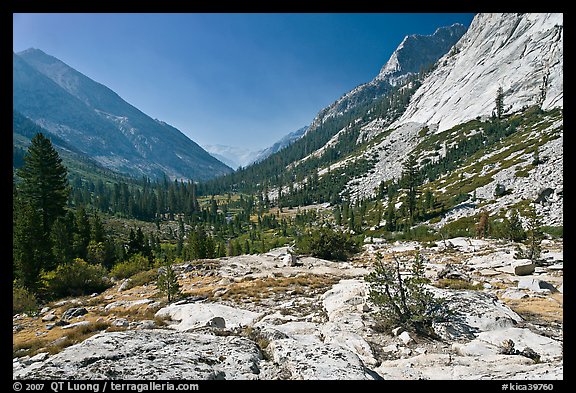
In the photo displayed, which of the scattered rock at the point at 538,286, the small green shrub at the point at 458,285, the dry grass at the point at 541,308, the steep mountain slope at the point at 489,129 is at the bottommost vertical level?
the small green shrub at the point at 458,285

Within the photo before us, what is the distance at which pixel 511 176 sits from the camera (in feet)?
216

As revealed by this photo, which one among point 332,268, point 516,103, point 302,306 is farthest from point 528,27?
point 302,306

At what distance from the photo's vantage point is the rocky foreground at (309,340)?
4676 millimetres

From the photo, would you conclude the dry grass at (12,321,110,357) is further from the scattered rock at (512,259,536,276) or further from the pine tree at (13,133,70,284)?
the pine tree at (13,133,70,284)

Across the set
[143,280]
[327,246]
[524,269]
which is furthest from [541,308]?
[143,280]

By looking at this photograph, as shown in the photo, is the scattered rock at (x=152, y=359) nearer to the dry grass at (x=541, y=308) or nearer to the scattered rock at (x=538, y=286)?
the dry grass at (x=541, y=308)

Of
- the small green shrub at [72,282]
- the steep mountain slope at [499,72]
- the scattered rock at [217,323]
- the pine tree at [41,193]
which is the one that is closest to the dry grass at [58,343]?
the scattered rock at [217,323]

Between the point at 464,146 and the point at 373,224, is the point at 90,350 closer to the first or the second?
the point at 373,224

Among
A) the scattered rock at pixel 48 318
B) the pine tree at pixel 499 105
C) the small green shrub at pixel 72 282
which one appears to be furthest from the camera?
the pine tree at pixel 499 105

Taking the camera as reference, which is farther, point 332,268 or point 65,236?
point 65,236

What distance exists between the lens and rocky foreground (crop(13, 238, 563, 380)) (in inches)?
184

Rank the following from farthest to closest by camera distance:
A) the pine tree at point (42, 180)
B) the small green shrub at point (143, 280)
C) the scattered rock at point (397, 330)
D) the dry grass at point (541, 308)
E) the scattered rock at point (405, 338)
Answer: the pine tree at point (42, 180) → the small green shrub at point (143, 280) → the dry grass at point (541, 308) → the scattered rock at point (397, 330) → the scattered rock at point (405, 338)
